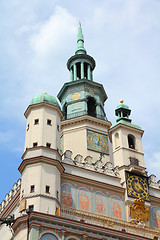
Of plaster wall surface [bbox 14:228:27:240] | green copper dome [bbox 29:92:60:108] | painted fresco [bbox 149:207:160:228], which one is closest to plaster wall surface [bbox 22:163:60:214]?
plaster wall surface [bbox 14:228:27:240]

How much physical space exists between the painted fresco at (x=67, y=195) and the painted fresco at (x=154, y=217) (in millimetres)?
6158

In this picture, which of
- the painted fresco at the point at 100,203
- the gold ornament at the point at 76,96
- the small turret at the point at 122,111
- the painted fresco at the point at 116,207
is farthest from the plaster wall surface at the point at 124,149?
the gold ornament at the point at 76,96

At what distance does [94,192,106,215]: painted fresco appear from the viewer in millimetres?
26509

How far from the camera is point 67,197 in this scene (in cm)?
2594

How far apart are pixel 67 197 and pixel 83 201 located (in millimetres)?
1158

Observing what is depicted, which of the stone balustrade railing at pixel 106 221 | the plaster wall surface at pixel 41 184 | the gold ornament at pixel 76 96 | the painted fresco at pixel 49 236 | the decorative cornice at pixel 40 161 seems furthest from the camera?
the gold ornament at pixel 76 96

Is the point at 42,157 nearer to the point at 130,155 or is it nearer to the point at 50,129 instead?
the point at 50,129

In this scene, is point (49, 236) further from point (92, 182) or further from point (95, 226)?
point (92, 182)

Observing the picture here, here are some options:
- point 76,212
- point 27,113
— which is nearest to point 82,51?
point 27,113

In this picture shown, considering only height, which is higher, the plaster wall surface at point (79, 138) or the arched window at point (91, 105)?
the arched window at point (91, 105)

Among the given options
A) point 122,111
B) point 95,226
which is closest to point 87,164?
point 95,226

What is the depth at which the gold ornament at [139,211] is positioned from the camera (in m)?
27.0

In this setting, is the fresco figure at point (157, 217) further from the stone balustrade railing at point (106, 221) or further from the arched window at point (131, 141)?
the arched window at point (131, 141)

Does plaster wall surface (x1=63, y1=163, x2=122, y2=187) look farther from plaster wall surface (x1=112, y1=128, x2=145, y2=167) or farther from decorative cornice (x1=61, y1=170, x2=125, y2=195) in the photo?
plaster wall surface (x1=112, y1=128, x2=145, y2=167)
